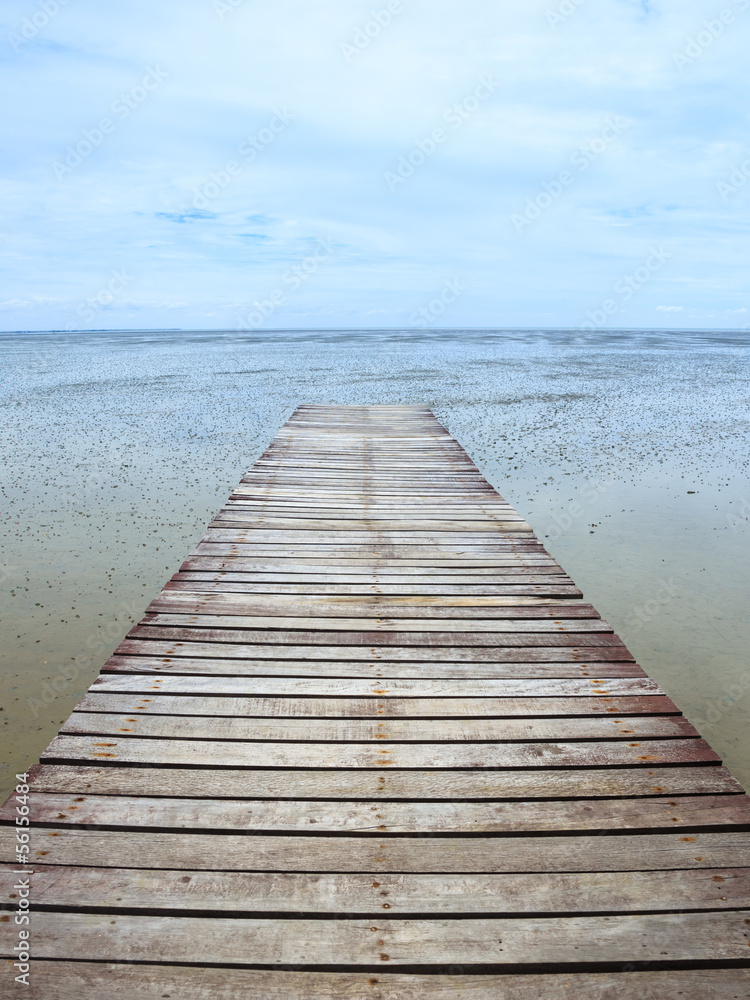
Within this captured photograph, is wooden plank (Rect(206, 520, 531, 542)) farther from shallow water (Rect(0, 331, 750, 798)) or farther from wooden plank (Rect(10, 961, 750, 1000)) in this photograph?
wooden plank (Rect(10, 961, 750, 1000))

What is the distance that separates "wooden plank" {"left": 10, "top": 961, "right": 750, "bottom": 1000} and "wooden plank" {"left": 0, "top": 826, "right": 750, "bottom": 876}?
0.37m

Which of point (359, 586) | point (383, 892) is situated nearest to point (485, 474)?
point (359, 586)

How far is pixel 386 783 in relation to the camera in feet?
9.54

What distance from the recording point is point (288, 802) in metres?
2.78

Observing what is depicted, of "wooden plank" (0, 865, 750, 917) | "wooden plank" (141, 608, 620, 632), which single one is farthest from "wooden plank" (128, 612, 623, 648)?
"wooden plank" (0, 865, 750, 917)

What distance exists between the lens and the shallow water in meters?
5.36

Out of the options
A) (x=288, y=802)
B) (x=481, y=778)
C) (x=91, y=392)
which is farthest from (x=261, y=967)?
(x=91, y=392)

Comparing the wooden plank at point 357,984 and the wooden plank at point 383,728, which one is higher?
the wooden plank at point 383,728

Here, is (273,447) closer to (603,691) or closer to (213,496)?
(213,496)

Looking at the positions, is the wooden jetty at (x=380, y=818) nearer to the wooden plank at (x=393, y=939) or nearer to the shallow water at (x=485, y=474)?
the wooden plank at (x=393, y=939)

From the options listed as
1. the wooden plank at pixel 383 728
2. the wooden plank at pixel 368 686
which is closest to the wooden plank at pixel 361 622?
the wooden plank at pixel 368 686

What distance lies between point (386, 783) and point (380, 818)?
0.22 meters

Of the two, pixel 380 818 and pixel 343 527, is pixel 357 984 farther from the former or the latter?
pixel 343 527

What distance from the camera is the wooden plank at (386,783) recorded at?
9.28ft
